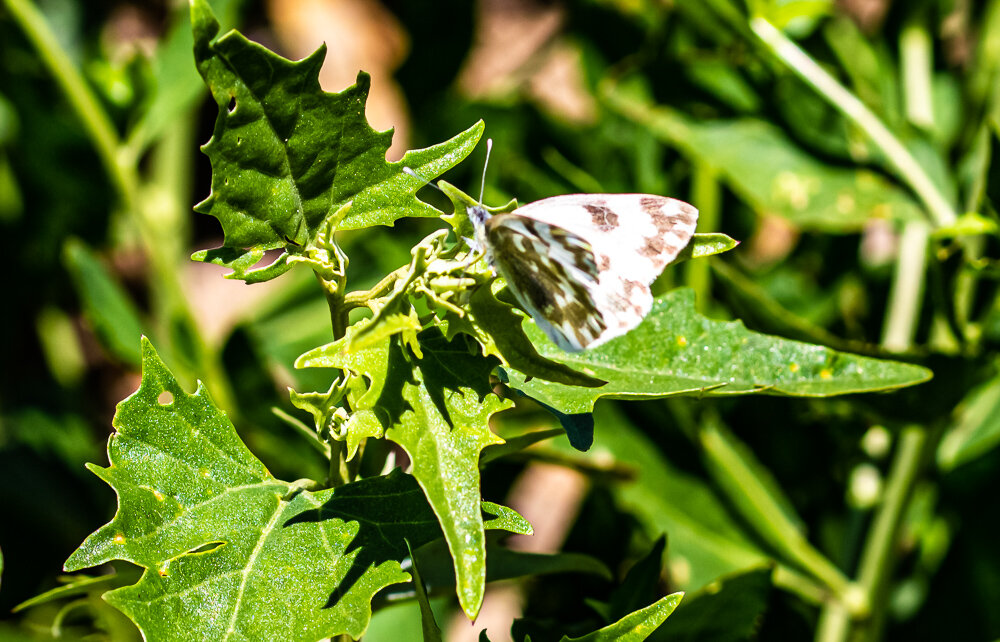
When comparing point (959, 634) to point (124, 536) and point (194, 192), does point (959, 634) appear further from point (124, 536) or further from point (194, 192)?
point (194, 192)

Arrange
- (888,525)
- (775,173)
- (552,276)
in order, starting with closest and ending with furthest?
(552,276) < (888,525) < (775,173)

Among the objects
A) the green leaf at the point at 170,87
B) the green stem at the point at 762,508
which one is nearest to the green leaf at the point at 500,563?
the green stem at the point at 762,508

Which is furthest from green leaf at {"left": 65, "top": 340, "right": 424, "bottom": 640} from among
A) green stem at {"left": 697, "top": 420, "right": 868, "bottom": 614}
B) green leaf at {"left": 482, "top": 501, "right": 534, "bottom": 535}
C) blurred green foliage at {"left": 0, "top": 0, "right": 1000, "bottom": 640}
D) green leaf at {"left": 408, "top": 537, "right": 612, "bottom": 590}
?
green stem at {"left": 697, "top": 420, "right": 868, "bottom": 614}

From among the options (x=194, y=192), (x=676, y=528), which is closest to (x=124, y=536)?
(x=676, y=528)

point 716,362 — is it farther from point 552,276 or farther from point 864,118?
point 864,118

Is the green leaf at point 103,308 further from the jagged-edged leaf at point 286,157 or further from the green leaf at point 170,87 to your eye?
the jagged-edged leaf at point 286,157

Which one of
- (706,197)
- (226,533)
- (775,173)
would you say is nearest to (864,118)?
(775,173)
